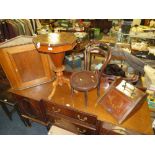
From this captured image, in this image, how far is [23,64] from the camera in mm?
1721

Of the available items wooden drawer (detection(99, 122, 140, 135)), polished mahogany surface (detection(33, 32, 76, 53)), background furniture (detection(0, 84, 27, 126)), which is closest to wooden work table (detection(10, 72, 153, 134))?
wooden drawer (detection(99, 122, 140, 135))

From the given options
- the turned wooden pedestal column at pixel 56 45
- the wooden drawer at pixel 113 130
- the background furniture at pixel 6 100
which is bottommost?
the background furniture at pixel 6 100

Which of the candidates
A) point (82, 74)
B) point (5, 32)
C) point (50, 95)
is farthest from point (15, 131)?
point (5, 32)

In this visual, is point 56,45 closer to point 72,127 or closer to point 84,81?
point 84,81

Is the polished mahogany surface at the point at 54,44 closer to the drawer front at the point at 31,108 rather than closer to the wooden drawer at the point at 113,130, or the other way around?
the drawer front at the point at 31,108

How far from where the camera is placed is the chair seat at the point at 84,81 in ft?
5.09

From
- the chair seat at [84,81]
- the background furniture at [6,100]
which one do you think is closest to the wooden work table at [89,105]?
the chair seat at [84,81]

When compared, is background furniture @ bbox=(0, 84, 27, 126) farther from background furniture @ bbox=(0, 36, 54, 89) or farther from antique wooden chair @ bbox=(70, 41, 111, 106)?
antique wooden chair @ bbox=(70, 41, 111, 106)

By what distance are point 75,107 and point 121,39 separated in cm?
224

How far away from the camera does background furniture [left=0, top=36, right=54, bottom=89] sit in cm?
160

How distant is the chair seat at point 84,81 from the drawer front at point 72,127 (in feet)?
1.66

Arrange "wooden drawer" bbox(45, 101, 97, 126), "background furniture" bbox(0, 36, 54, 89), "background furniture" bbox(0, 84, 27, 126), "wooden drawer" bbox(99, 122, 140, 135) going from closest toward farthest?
"wooden drawer" bbox(99, 122, 140, 135) < "wooden drawer" bbox(45, 101, 97, 126) < "background furniture" bbox(0, 36, 54, 89) < "background furniture" bbox(0, 84, 27, 126)

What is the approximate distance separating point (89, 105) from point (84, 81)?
0.30 meters

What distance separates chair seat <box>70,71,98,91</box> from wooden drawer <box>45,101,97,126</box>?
28 cm
